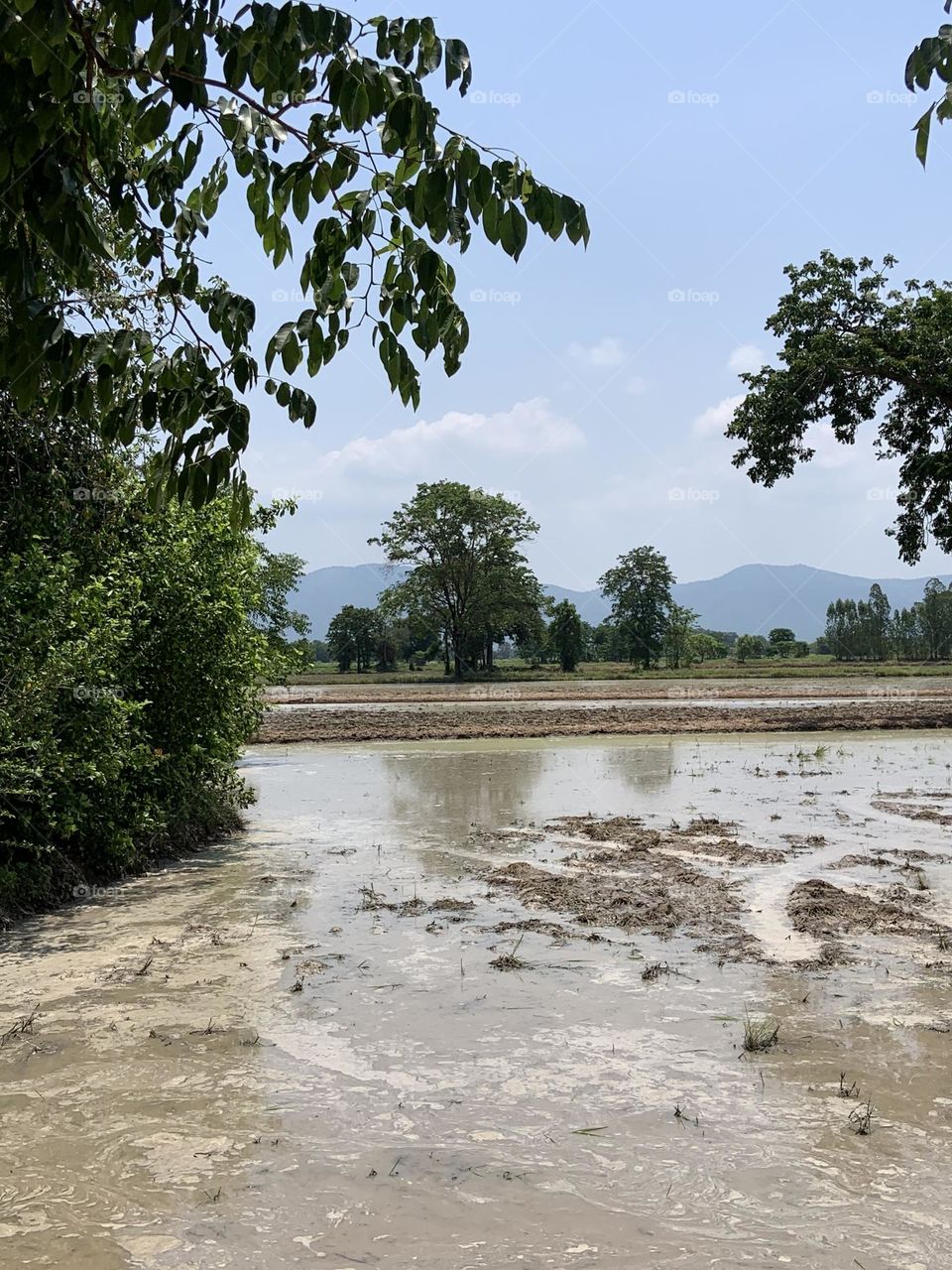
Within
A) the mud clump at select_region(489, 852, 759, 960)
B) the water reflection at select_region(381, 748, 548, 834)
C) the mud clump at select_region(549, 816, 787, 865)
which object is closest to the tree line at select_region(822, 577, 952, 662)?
the water reflection at select_region(381, 748, 548, 834)

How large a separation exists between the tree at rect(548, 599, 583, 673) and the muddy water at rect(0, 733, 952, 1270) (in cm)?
7585

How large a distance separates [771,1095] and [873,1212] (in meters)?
1.08

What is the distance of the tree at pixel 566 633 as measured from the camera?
282 ft

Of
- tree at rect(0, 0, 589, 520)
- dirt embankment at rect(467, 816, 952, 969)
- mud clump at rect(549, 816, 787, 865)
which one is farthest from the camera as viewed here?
mud clump at rect(549, 816, 787, 865)

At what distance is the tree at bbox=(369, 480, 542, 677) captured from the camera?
7419cm

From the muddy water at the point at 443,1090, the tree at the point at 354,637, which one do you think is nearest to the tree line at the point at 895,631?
the tree at the point at 354,637

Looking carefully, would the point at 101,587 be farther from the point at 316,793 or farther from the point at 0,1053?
the point at 316,793

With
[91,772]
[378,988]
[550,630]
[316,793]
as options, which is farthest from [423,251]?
[550,630]

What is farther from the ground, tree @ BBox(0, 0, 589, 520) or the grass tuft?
tree @ BBox(0, 0, 589, 520)

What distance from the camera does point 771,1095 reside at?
198 inches

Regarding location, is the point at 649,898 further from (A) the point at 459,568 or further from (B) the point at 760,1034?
(A) the point at 459,568

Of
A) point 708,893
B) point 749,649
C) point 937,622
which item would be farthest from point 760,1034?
point 937,622

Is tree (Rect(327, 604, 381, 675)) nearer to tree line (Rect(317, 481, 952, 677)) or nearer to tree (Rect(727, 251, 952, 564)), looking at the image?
tree line (Rect(317, 481, 952, 677))

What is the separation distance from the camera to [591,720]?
1219 inches
